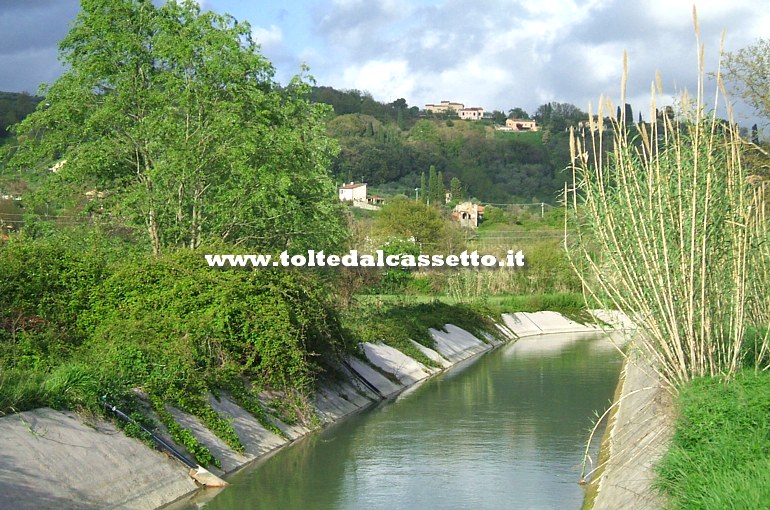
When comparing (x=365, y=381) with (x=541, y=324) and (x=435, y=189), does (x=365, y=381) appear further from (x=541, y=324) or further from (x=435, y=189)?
(x=435, y=189)

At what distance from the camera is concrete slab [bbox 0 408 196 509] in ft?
38.6

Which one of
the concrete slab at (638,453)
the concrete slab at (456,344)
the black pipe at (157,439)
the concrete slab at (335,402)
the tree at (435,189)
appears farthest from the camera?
the tree at (435,189)

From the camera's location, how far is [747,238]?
1444 centimetres

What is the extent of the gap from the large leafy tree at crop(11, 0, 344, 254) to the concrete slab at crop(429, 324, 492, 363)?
10.1 meters

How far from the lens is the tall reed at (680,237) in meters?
14.2

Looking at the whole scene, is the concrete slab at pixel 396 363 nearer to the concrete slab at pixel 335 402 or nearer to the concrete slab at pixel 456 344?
the concrete slab at pixel 335 402

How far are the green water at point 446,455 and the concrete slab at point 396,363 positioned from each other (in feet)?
2.18

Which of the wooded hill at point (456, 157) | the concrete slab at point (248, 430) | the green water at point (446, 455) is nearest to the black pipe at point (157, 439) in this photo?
the green water at point (446, 455)

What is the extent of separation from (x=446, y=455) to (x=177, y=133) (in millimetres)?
11806

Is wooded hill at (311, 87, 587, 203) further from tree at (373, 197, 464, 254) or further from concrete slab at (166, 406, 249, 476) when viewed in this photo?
concrete slab at (166, 406, 249, 476)

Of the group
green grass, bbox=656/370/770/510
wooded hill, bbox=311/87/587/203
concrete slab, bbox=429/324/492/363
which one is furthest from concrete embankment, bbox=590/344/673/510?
wooded hill, bbox=311/87/587/203

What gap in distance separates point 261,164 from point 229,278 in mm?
6860

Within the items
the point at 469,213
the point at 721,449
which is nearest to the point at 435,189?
the point at 469,213

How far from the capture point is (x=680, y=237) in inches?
551
